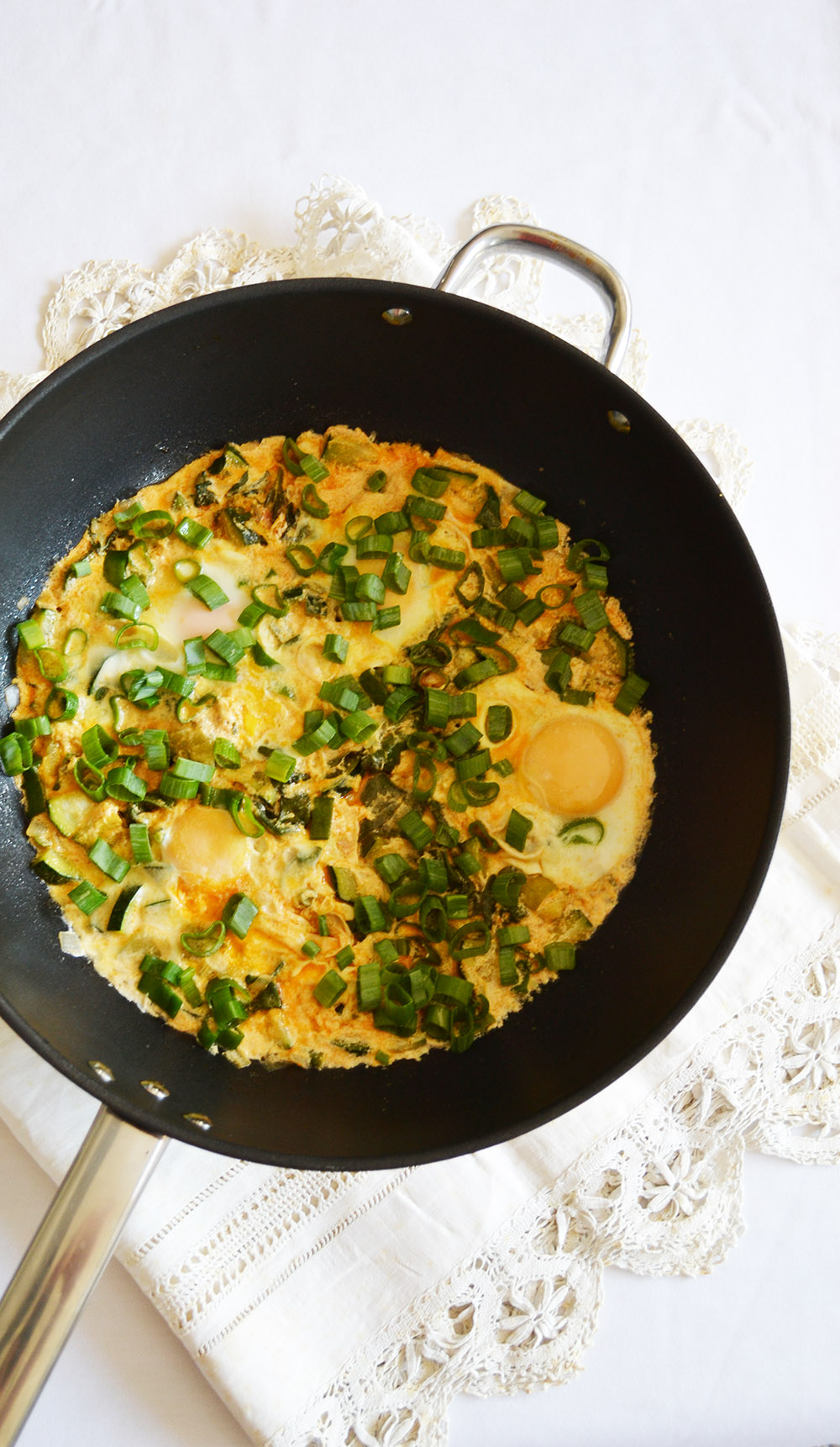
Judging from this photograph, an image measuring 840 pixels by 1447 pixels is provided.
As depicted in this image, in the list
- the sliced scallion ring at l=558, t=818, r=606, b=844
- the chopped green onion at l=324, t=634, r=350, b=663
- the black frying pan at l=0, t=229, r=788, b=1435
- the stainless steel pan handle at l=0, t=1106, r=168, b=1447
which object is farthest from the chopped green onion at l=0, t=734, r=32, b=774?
the sliced scallion ring at l=558, t=818, r=606, b=844

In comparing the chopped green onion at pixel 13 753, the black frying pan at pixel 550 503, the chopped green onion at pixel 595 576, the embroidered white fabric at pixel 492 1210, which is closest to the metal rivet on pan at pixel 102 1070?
the black frying pan at pixel 550 503

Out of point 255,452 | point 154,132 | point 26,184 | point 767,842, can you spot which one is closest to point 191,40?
point 154,132

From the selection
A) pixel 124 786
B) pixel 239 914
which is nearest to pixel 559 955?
pixel 239 914

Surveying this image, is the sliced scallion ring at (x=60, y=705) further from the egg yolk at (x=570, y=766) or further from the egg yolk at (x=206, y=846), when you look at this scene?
the egg yolk at (x=570, y=766)

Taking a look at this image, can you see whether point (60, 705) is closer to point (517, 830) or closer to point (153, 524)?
point (153, 524)

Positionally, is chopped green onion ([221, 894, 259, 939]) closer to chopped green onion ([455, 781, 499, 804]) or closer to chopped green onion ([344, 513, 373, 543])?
chopped green onion ([455, 781, 499, 804])

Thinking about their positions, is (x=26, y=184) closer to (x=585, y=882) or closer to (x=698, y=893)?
(x=585, y=882)

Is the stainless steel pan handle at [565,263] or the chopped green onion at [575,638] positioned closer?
the stainless steel pan handle at [565,263]
